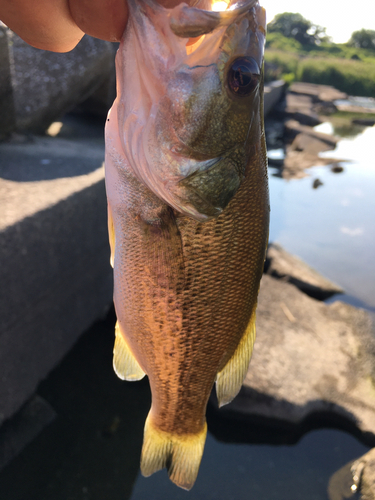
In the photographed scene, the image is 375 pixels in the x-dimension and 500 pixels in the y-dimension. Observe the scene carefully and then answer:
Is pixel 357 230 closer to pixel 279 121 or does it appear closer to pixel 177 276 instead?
pixel 177 276

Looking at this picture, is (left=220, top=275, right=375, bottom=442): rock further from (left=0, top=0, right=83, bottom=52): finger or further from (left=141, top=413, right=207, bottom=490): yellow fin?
(left=0, top=0, right=83, bottom=52): finger

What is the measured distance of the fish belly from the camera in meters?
1.11

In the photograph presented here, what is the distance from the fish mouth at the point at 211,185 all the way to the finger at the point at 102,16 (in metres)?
0.39

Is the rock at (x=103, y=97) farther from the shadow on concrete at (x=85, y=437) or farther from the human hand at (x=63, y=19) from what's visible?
the human hand at (x=63, y=19)

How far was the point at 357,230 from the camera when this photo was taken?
22.7 feet

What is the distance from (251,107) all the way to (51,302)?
2.23m

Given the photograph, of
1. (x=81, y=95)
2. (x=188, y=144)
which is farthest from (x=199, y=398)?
(x=81, y=95)

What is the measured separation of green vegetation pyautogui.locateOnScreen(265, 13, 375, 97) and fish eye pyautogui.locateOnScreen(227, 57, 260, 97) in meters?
22.6

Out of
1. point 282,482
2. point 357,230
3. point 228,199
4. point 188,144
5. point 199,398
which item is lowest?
point 357,230

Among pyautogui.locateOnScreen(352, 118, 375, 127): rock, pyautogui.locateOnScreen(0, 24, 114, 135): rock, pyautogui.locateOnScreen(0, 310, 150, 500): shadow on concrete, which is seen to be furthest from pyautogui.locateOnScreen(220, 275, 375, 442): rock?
pyautogui.locateOnScreen(352, 118, 375, 127): rock

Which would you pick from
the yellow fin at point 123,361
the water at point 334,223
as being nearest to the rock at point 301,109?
the water at point 334,223

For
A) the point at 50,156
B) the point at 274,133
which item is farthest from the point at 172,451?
the point at 274,133

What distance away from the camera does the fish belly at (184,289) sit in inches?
43.7

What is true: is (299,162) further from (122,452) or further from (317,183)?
(122,452)
